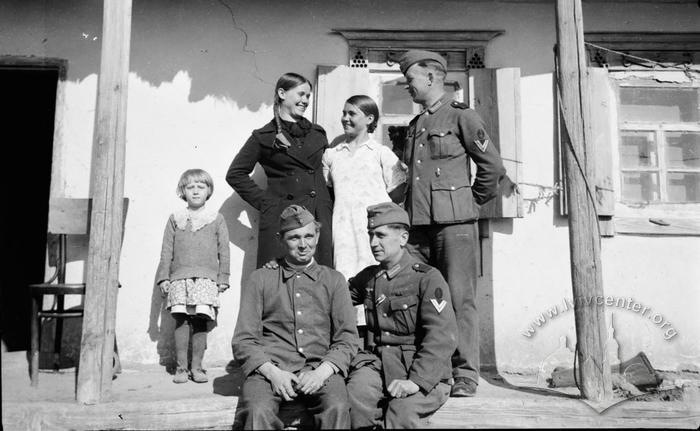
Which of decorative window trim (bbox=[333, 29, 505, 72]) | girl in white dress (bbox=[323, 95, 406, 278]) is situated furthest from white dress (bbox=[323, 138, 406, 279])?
decorative window trim (bbox=[333, 29, 505, 72])

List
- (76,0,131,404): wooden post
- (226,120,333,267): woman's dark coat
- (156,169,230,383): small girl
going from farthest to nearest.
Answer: (226,120,333,267): woman's dark coat → (156,169,230,383): small girl → (76,0,131,404): wooden post

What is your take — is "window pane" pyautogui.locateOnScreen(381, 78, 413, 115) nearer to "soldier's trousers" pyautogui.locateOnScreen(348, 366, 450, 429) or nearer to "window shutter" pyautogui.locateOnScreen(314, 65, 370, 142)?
"window shutter" pyautogui.locateOnScreen(314, 65, 370, 142)

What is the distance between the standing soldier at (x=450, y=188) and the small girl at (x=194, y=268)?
4.84 feet

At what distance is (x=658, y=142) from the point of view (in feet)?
18.1

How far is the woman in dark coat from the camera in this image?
4.70m

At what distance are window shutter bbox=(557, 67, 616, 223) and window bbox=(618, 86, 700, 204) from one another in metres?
0.13

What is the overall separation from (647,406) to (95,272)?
11.1 ft

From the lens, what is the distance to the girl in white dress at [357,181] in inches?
174

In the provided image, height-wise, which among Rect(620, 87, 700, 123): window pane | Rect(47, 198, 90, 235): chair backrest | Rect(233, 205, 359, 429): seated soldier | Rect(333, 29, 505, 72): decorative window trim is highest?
Rect(333, 29, 505, 72): decorative window trim

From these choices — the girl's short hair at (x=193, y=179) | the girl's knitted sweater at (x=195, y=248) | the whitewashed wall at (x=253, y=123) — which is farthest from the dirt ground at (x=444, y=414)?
the girl's short hair at (x=193, y=179)

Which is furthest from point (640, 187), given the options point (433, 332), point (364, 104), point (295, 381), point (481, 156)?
point (295, 381)

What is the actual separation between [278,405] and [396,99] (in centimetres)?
310

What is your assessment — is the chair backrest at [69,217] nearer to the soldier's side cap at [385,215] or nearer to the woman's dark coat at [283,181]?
the woman's dark coat at [283,181]

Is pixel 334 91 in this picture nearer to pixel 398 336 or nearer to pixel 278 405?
pixel 398 336
